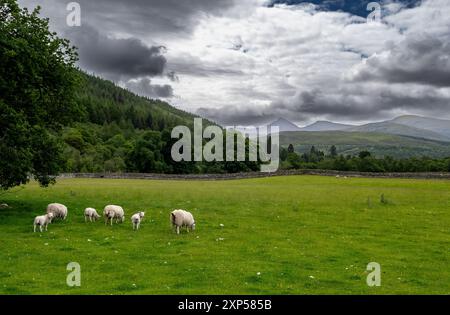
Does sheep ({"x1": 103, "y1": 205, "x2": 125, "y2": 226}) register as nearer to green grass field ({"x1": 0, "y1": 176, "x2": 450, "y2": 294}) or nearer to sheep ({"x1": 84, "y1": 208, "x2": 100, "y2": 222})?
green grass field ({"x1": 0, "y1": 176, "x2": 450, "y2": 294})

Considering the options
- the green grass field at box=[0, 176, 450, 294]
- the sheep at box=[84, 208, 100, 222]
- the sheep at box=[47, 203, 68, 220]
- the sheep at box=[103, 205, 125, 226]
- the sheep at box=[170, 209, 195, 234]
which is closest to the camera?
the green grass field at box=[0, 176, 450, 294]

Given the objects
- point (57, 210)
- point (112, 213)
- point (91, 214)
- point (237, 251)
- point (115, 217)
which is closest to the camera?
point (237, 251)

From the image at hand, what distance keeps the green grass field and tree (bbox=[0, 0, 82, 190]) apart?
421 centimetres

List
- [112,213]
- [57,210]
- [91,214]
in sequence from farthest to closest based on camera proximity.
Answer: [57,210]
[91,214]
[112,213]

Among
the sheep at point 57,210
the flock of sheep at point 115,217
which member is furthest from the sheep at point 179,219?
the sheep at point 57,210

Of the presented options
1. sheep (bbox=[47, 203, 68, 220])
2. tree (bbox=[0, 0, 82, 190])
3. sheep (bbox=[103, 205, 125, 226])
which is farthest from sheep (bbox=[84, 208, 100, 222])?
tree (bbox=[0, 0, 82, 190])

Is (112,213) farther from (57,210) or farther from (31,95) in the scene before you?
(31,95)

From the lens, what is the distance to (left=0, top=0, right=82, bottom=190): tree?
29.6m

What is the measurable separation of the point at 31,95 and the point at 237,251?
20.7 metres

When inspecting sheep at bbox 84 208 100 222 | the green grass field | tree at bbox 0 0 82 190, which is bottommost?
the green grass field

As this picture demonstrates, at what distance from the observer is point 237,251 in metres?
21.6

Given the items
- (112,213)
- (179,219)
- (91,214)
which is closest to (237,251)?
(179,219)

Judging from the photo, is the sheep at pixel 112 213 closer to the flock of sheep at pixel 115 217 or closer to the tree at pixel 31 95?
the flock of sheep at pixel 115 217

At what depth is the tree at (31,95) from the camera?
29.6 meters
